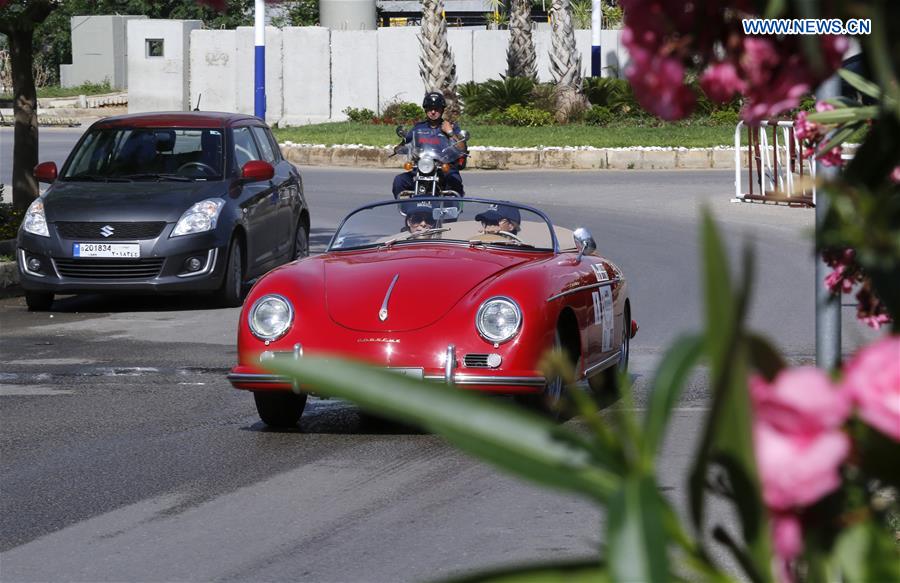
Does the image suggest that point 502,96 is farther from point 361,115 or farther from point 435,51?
point 361,115

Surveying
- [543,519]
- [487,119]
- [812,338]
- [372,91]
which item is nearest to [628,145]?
[487,119]

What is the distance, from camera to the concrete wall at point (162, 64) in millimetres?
41781

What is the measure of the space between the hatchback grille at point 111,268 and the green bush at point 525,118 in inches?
829

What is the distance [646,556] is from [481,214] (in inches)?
336

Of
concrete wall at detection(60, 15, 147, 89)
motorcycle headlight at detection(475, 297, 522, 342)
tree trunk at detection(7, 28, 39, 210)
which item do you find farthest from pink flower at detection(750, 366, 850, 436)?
concrete wall at detection(60, 15, 147, 89)

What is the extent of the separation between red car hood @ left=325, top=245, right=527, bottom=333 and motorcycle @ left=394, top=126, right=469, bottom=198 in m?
6.62

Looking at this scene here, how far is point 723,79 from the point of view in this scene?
1.58 meters

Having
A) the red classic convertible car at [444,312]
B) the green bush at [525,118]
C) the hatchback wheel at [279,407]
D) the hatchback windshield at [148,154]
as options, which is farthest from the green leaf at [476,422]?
the green bush at [525,118]

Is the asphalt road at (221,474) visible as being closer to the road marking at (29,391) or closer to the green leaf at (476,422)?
the road marking at (29,391)

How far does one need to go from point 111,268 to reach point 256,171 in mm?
1593

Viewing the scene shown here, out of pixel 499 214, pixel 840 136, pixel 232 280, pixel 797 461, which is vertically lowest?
pixel 232 280

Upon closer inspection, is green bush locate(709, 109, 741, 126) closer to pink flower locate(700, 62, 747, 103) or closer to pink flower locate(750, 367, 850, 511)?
pink flower locate(700, 62, 747, 103)

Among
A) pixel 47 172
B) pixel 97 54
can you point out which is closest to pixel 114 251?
pixel 47 172

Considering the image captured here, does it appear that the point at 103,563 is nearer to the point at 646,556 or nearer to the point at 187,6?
the point at 646,556
